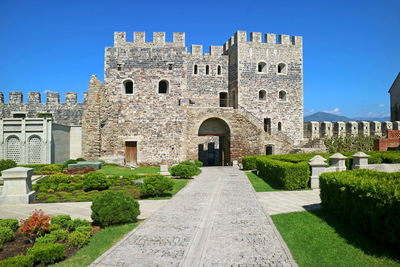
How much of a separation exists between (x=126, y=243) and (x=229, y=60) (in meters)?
27.1

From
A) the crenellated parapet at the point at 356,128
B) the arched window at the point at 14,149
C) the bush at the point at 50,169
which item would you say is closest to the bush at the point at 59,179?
the bush at the point at 50,169

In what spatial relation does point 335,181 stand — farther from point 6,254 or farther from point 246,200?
point 6,254

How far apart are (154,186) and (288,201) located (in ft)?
16.5

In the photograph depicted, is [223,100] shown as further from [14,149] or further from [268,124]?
[14,149]

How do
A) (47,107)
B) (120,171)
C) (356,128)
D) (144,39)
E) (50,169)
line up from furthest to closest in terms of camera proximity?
(356,128) < (47,107) < (144,39) < (120,171) < (50,169)

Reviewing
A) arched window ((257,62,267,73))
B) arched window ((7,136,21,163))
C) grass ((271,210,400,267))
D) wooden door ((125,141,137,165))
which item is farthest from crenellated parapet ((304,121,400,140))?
arched window ((7,136,21,163))

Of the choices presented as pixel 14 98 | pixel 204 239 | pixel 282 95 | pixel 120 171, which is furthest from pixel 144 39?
pixel 204 239

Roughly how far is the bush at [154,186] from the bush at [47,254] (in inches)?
228

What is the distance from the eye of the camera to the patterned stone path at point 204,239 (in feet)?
17.1

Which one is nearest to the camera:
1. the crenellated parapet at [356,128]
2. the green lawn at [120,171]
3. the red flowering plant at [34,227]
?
the red flowering plant at [34,227]

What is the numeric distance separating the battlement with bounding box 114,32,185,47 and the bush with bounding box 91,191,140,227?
19.4 meters

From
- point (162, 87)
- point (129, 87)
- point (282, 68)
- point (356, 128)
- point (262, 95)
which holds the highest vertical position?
point (282, 68)

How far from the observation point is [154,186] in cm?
1119

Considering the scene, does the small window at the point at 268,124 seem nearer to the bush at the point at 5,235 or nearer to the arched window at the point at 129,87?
the arched window at the point at 129,87
